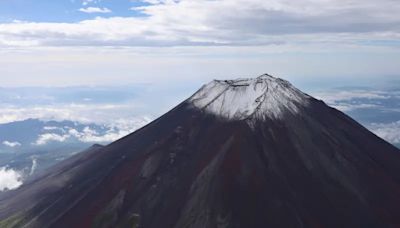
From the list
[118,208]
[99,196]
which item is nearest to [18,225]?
[99,196]

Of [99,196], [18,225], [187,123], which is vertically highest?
[187,123]

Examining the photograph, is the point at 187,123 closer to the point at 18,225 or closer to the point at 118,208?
the point at 118,208

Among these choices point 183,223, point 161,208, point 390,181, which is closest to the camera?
point 183,223

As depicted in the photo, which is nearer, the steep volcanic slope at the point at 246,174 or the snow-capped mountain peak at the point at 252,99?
the steep volcanic slope at the point at 246,174

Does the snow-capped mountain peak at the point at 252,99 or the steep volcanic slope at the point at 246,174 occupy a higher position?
the snow-capped mountain peak at the point at 252,99
